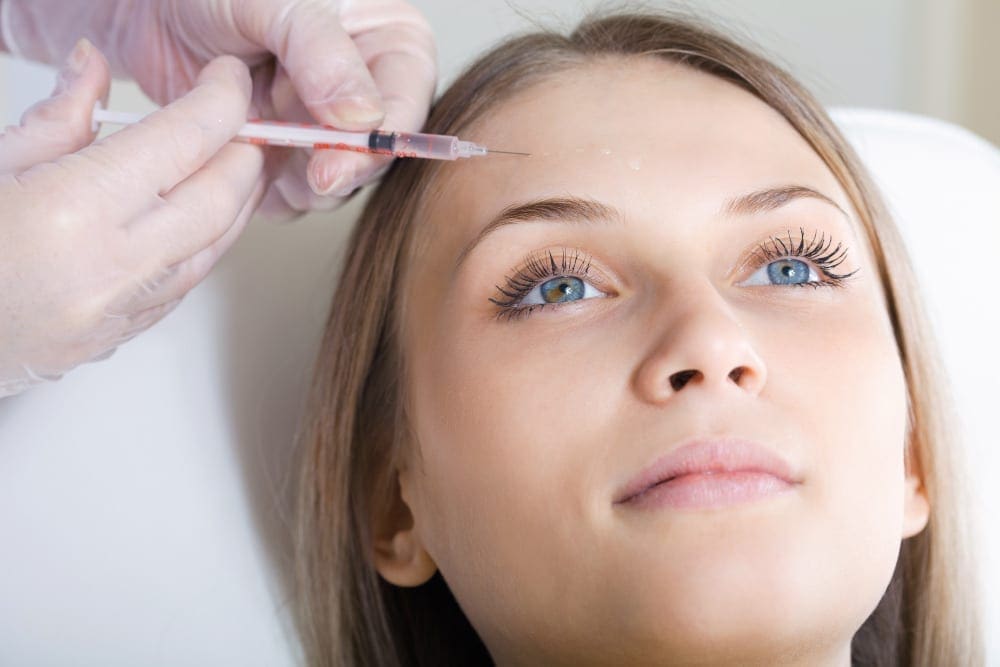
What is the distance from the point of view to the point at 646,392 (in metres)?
0.95

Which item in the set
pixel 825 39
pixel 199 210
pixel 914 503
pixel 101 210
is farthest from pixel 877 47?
pixel 101 210

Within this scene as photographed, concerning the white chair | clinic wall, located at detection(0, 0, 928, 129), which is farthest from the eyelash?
clinic wall, located at detection(0, 0, 928, 129)

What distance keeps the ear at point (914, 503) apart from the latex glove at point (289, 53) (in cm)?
79

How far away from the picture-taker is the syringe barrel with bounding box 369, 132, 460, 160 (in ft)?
3.66

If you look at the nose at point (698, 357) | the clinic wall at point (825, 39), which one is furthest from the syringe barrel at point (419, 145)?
the clinic wall at point (825, 39)

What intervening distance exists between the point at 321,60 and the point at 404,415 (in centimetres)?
45

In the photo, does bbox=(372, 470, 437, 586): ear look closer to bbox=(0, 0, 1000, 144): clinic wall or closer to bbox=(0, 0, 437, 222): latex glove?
bbox=(0, 0, 437, 222): latex glove

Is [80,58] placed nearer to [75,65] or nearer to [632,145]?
[75,65]

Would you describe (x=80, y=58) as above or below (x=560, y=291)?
above

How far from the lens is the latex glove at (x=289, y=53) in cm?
121

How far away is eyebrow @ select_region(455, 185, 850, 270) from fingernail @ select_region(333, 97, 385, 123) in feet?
0.66

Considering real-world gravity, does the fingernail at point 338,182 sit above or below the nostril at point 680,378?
above

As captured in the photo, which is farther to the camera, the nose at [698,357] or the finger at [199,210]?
the finger at [199,210]

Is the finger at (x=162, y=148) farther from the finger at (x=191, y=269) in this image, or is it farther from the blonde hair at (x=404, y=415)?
the blonde hair at (x=404, y=415)
